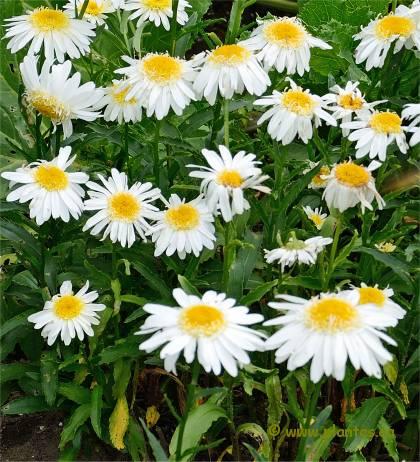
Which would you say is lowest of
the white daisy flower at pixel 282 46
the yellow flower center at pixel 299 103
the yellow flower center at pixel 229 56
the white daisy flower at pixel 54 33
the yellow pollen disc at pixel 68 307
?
the yellow pollen disc at pixel 68 307

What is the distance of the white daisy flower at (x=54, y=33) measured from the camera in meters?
2.07

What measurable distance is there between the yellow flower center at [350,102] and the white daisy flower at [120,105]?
0.49 meters

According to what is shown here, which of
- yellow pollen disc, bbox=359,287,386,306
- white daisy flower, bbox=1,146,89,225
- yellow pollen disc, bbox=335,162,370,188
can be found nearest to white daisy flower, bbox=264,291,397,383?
yellow pollen disc, bbox=359,287,386,306

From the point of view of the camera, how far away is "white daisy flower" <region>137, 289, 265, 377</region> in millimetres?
1369

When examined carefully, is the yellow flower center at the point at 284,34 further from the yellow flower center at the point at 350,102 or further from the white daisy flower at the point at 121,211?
the white daisy flower at the point at 121,211

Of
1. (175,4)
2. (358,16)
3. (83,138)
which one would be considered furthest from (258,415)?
(358,16)

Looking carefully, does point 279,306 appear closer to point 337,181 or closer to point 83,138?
point 337,181

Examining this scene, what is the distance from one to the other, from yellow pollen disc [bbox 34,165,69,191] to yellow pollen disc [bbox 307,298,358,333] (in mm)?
711

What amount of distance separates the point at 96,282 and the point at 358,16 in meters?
1.52

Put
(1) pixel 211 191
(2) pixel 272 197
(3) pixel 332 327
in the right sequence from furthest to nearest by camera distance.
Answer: (2) pixel 272 197 → (1) pixel 211 191 → (3) pixel 332 327

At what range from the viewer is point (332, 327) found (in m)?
1.38

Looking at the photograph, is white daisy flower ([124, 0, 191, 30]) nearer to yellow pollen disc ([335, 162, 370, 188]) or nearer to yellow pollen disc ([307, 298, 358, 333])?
yellow pollen disc ([335, 162, 370, 188])

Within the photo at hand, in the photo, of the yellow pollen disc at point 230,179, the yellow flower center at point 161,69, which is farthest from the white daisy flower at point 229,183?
the yellow flower center at point 161,69

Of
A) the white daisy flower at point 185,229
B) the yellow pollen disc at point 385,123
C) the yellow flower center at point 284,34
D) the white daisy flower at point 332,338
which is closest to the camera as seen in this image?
the white daisy flower at point 332,338
